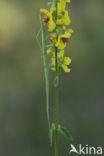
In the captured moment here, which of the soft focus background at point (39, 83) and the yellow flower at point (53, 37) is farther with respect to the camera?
the soft focus background at point (39, 83)

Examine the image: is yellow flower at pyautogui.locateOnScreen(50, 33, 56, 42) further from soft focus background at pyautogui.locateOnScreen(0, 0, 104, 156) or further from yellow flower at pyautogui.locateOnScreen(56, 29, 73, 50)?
soft focus background at pyautogui.locateOnScreen(0, 0, 104, 156)

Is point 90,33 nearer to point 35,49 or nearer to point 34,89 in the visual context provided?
point 35,49

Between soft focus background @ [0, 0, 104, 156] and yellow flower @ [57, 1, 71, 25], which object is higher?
yellow flower @ [57, 1, 71, 25]

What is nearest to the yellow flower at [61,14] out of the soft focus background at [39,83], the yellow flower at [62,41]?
the yellow flower at [62,41]

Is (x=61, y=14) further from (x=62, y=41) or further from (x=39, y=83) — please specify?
(x=39, y=83)

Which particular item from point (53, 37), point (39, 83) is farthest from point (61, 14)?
point (39, 83)

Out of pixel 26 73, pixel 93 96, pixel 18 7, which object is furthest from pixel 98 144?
pixel 18 7

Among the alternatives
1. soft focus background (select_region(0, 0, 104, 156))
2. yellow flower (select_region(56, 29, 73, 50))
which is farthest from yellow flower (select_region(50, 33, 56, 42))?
soft focus background (select_region(0, 0, 104, 156))

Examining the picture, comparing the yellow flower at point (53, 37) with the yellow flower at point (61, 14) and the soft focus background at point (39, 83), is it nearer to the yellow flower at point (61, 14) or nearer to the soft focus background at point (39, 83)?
the yellow flower at point (61, 14)
